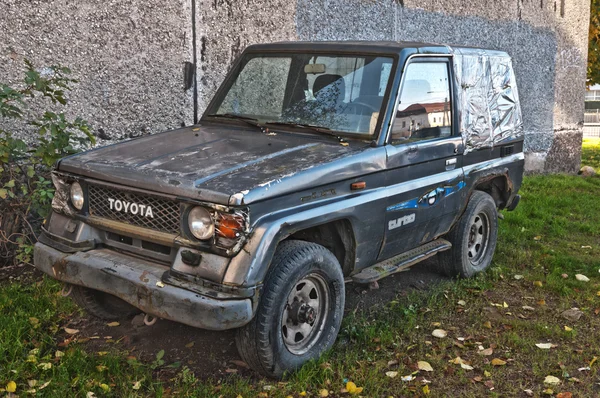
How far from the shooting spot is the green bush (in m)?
5.00

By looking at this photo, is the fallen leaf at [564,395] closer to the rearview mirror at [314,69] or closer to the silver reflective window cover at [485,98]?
the silver reflective window cover at [485,98]

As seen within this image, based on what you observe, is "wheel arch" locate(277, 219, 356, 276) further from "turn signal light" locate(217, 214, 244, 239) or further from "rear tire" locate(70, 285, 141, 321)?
"rear tire" locate(70, 285, 141, 321)

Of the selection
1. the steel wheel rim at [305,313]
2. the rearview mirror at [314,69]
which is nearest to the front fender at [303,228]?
the steel wheel rim at [305,313]

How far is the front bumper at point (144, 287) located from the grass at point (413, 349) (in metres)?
0.47

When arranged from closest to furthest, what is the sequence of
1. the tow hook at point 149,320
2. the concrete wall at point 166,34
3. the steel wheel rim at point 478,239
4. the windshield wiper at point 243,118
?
the tow hook at point 149,320
the windshield wiper at point 243,118
the concrete wall at point 166,34
the steel wheel rim at point 478,239

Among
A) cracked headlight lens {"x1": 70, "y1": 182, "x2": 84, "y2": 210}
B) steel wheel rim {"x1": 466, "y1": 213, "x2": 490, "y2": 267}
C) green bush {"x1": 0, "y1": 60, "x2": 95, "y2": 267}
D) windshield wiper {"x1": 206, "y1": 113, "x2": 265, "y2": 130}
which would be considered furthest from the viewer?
steel wheel rim {"x1": 466, "y1": 213, "x2": 490, "y2": 267}

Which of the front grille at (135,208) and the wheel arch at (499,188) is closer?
the front grille at (135,208)

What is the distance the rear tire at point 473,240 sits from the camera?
18.4 ft

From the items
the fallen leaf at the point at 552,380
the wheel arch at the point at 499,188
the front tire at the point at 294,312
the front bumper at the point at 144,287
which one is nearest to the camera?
the front bumper at the point at 144,287

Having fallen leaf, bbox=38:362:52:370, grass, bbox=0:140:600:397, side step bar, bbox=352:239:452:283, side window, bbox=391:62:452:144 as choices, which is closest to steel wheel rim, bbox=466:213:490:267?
grass, bbox=0:140:600:397

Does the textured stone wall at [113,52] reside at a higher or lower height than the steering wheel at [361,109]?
higher

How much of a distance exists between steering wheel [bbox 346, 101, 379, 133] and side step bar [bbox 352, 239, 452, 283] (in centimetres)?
94

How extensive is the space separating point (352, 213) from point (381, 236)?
1.37 ft

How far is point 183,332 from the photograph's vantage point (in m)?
4.47
